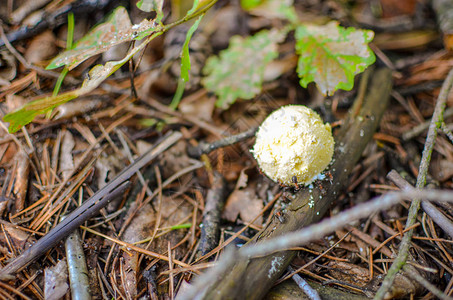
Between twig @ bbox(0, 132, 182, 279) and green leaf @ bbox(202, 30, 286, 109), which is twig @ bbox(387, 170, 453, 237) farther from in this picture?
twig @ bbox(0, 132, 182, 279)

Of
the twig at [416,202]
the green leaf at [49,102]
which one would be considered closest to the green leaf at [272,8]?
the twig at [416,202]

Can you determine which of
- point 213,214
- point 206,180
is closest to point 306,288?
point 213,214

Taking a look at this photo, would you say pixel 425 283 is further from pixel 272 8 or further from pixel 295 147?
Result: pixel 272 8

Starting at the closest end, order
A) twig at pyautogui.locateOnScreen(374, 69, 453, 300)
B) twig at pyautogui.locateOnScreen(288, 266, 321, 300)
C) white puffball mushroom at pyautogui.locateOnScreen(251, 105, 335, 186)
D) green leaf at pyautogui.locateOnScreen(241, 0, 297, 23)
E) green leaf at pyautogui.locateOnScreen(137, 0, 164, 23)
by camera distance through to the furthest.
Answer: twig at pyautogui.locateOnScreen(374, 69, 453, 300) → twig at pyautogui.locateOnScreen(288, 266, 321, 300) → white puffball mushroom at pyautogui.locateOnScreen(251, 105, 335, 186) → green leaf at pyautogui.locateOnScreen(137, 0, 164, 23) → green leaf at pyautogui.locateOnScreen(241, 0, 297, 23)

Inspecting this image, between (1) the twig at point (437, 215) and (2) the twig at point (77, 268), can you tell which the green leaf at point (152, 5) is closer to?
(2) the twig at point (77, 268)

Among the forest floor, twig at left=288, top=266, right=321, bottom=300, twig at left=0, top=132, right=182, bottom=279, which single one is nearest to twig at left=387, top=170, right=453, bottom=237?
the forest floor

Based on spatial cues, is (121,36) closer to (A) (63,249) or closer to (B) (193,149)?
(B) (193,149)
